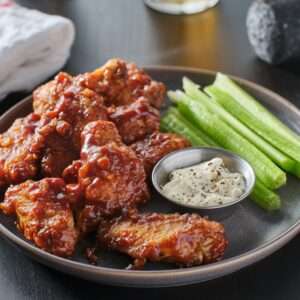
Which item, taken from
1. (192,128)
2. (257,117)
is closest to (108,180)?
(192,128)

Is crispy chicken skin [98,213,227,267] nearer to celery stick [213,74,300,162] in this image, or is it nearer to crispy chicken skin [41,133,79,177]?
crispy chicken skin [41,133,79,177]

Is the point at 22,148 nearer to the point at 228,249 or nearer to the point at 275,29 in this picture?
the point at 228,249

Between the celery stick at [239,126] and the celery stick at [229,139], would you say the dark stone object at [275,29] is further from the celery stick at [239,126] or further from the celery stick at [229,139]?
the celery stick at [229,139]

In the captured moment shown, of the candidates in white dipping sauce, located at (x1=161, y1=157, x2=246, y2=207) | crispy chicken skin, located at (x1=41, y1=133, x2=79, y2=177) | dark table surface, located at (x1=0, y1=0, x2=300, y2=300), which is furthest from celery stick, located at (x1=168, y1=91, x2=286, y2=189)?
crispy chicken skin, located at (x1=41, y1=133, x2=79, y2=177)

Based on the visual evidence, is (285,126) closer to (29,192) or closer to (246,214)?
(246,214)

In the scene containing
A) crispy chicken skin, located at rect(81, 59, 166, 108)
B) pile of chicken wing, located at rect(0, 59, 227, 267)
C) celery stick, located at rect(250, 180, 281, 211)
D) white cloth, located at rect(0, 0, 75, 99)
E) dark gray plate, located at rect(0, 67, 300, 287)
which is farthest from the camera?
white cloth, located at rect(0, 0, 75, 99)

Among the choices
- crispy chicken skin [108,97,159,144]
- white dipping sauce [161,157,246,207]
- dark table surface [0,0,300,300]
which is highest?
crispy chicken skin [108,97,159,144]

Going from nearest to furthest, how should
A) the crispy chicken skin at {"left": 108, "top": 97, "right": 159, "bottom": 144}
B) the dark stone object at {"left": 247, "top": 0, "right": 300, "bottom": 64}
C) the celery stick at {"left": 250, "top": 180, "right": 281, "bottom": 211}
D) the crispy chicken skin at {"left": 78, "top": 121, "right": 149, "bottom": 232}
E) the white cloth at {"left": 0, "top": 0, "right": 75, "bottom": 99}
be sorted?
1. the crispy chicken skin at {"left": 78, "top": 121, "right": 149, "bottom": 232}
2. the celery stick at {"left": 250, "top": 180, "right": 281, "bottom": 211}
3. the crispy chicken skin at {"left": 108, "top": 97, "right": 159, "bottom": 144}
4. the white cloth at {"left": 0, "top": 0, "right": 75, "bottom": 99}
5. the dark stone object at {"left": 247, "top": 0, "right": 300, "bottom": 64}
